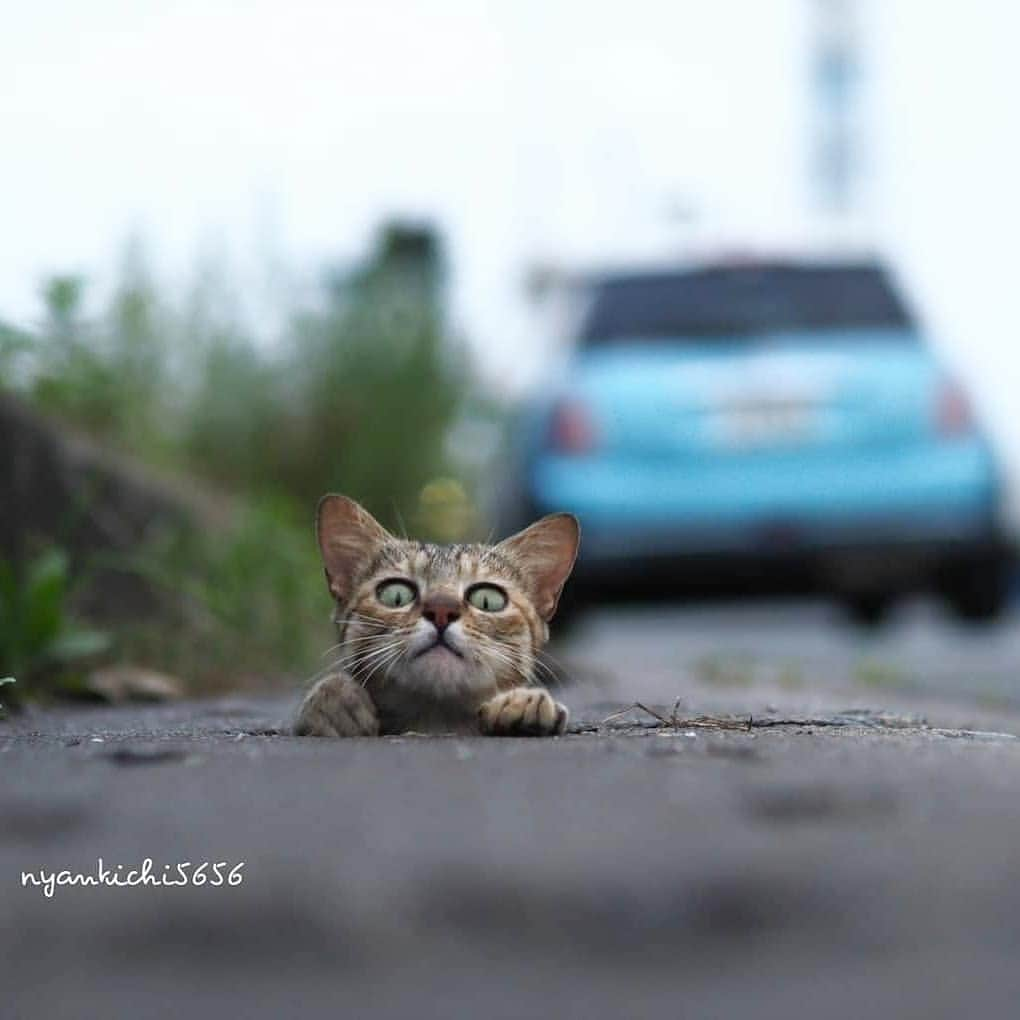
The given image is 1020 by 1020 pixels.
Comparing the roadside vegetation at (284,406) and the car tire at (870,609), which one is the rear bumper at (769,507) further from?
the car tire at (870,609)

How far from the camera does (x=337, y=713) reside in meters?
3.34

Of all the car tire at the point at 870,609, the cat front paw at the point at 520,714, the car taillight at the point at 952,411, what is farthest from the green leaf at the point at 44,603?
the car tire at the point at 870,609

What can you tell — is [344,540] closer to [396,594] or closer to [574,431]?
[396,594]

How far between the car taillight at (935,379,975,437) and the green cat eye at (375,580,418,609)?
586 centimetres

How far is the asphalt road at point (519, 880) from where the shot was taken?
6.06 feet

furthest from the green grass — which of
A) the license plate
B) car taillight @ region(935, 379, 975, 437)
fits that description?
car taillight @ region(935, 379, 975, 437)

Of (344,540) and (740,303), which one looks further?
(740,303)

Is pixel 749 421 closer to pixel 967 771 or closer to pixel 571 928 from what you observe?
pixel 967 771

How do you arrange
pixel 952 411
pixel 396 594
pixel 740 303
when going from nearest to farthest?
pixel 396 594 < pixel 952 411 < pixel 740 303

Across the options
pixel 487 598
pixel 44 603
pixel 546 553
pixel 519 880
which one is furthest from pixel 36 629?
pixel 519 880

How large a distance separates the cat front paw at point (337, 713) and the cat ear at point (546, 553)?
573mm

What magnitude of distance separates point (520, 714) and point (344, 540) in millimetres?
677

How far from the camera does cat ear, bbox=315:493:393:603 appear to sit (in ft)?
12.2

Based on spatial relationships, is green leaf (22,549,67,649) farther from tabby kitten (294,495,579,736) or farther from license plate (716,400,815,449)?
license plate (716,400,815,449)
